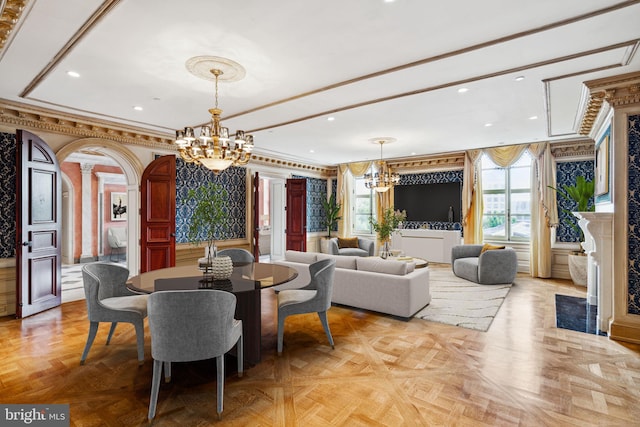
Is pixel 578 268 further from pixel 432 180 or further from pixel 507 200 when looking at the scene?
pixel 432 180

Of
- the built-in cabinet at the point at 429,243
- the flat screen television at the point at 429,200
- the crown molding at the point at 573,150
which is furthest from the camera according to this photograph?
the flat screen television at the point at 429,200

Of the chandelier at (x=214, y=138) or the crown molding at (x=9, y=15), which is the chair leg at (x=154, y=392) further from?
the crown molding at (x=9, y=15)

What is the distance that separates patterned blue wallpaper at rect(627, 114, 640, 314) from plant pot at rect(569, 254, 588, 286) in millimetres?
2457

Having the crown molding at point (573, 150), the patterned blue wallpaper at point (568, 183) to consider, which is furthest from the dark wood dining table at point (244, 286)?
the crown molding at point (573, 150)

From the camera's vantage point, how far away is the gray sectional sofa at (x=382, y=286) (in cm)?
384

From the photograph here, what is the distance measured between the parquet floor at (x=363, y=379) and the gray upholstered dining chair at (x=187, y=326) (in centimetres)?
33

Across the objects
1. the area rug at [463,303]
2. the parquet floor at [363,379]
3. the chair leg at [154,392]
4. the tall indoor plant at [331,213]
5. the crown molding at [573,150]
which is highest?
the crown molding at [573,150]

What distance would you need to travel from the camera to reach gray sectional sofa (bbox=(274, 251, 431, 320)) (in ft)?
12.6

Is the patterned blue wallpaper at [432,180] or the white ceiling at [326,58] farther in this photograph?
the patterned blue wallpaper at [432,180]

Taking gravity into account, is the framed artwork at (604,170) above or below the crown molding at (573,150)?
below

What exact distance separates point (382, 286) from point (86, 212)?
7705 millimetres

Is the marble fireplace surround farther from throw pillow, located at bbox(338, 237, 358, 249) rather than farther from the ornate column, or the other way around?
the ornate column

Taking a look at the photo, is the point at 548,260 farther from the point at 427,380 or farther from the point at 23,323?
the point at 23,323

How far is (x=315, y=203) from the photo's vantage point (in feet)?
29.9
